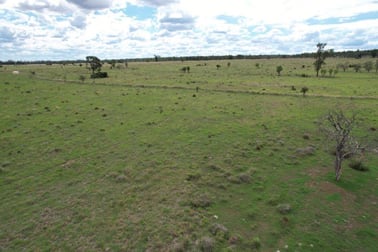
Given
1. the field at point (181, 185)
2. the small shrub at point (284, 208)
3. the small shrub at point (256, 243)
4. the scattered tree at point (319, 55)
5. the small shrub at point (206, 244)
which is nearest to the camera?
the small shrub at point (206, 244)

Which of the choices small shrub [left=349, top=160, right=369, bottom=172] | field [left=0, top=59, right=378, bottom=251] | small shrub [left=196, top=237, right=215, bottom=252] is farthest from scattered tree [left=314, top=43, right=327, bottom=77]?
small shrub [left=196, top=237, right=215, bottom=252]

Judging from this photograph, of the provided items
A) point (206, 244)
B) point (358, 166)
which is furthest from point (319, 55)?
point (206, 244)

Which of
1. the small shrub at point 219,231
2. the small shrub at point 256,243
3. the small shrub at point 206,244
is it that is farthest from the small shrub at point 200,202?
the small shrub at point 256,243

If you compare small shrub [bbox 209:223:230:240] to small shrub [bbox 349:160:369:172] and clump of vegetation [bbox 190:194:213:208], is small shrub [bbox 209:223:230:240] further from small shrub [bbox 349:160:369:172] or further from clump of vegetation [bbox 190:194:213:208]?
small shrub [bbox 349:160:369:172]

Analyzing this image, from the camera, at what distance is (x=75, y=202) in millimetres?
11406

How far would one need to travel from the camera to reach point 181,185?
12.8 metres

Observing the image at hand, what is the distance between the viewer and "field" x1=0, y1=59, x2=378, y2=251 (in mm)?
9219

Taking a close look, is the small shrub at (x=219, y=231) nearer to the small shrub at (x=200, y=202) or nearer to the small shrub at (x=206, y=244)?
the small shrub at (x=206, y=244)

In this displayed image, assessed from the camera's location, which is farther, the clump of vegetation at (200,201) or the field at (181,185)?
the clump of vegetation at (200,201)

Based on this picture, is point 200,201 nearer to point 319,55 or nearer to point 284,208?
point 284,208

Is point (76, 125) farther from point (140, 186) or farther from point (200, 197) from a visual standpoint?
point (200, 197)

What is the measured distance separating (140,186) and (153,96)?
27103 mm

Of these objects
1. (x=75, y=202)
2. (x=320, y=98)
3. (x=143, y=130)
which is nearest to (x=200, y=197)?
(x=75, y=202)

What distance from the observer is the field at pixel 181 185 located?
30.2 feet
